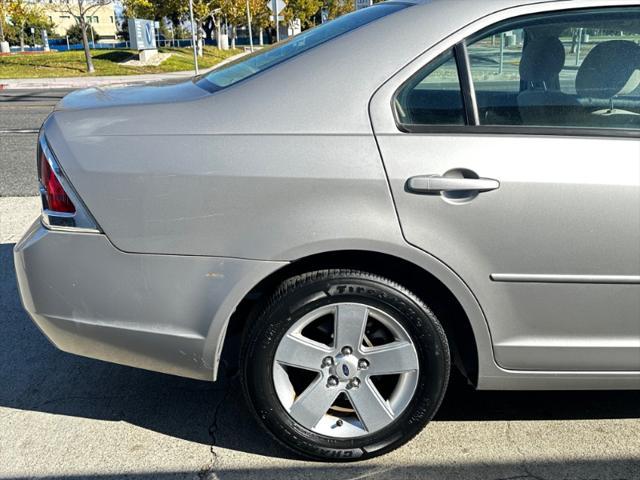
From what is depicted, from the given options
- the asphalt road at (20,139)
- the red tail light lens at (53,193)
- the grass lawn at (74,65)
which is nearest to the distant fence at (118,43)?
the grass lawn at (74,65)

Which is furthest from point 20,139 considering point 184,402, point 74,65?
point 74,65

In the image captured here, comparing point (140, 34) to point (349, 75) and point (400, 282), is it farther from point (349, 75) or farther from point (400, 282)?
point (400, 282)

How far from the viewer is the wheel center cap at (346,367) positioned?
2.38 metres

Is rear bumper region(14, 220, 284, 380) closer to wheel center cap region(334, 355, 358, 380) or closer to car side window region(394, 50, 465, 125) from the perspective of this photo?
wheel center cap region(334, 355, 358, 380)

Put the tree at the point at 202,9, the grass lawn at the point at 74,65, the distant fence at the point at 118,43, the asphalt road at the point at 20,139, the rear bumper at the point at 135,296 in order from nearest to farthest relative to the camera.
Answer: the rear bumper at the point at 135,296 → the asphalt road at the point at 20,139 → the grass lawn at the point at 74,65 → the tree at the point at 202,9 → the distant fence at the point at 118,43

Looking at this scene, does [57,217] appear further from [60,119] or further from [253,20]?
[253,20]

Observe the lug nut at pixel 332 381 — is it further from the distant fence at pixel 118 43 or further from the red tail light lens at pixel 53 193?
the distant fence at pixel 118 43

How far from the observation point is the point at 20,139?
9180 millimetres

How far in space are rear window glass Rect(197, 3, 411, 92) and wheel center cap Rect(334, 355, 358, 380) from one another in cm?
111

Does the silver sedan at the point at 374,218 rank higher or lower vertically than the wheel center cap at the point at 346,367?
higher

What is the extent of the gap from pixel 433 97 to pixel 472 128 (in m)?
0.18

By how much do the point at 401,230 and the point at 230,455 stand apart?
3.77 feet

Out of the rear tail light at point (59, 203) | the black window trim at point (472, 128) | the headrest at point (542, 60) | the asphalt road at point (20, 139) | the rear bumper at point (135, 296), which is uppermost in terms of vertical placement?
the headrest at point (542, 60)

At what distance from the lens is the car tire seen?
90.4 inches
